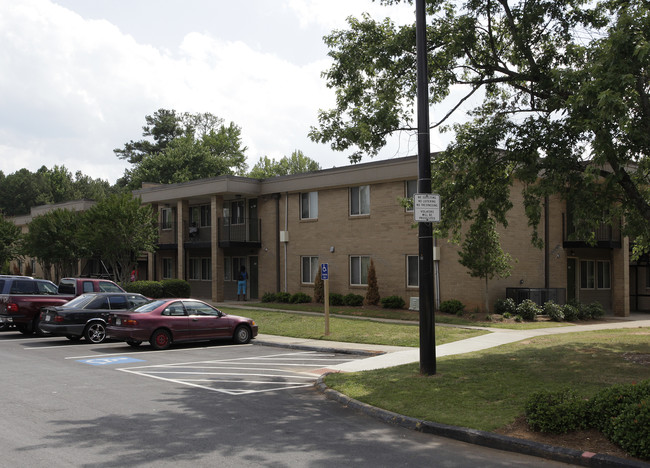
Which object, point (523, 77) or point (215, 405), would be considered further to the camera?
point (523, 77)

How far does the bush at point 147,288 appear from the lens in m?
31.5

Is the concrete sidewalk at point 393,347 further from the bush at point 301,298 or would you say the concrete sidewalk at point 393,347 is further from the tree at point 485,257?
the bush at point 301,298

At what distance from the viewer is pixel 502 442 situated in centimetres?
714

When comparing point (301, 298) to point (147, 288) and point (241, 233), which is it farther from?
point (147, 288)

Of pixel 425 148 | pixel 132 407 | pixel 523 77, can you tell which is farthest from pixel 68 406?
pixel 523 77

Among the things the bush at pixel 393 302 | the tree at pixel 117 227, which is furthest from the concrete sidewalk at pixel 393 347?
the tree at pixel 117 227

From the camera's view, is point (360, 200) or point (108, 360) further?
point (360, 200)

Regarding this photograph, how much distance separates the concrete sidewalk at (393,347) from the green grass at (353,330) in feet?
1.49

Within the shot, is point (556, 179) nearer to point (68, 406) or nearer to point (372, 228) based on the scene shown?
point (68, 406)

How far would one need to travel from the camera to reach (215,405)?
9398 millimetres

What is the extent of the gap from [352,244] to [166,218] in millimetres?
16081

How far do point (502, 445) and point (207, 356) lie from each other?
9.64m

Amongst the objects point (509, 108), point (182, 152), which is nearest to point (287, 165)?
point (182, 152)

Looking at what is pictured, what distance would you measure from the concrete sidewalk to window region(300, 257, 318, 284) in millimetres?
10608
